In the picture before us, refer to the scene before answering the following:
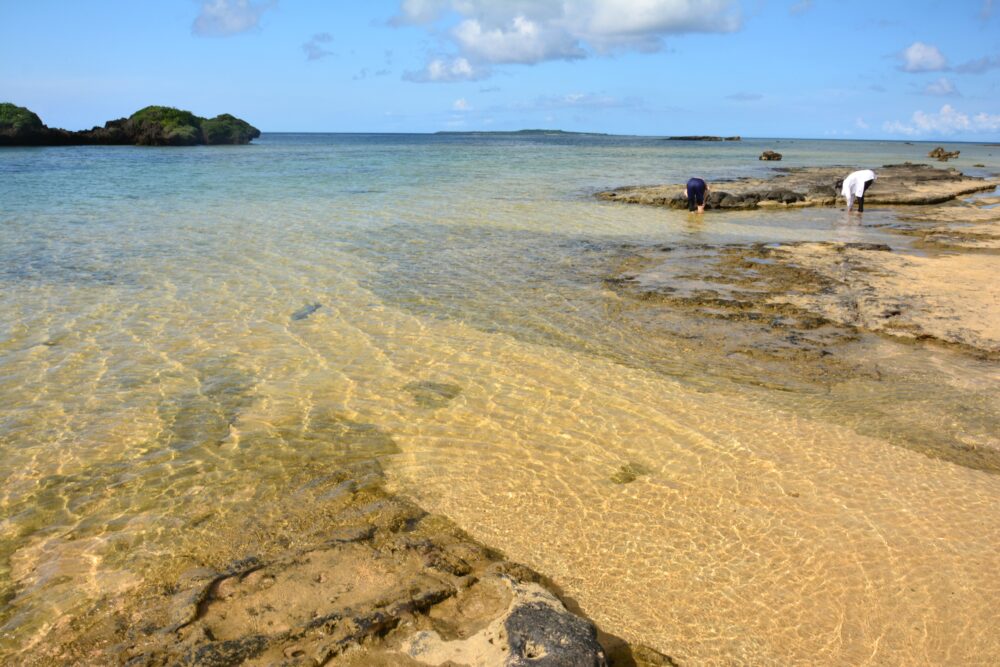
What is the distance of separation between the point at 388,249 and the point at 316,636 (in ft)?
32.9

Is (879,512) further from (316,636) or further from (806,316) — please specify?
(806,316)

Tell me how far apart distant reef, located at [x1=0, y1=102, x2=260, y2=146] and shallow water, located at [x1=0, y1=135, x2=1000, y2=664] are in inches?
2248

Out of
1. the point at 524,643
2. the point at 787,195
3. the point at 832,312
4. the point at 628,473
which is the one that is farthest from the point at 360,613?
the point at 787,195

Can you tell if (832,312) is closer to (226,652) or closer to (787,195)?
(226,652)

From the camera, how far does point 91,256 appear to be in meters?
11.2

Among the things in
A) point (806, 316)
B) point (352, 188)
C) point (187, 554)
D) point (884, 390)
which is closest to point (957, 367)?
point (884, 390)

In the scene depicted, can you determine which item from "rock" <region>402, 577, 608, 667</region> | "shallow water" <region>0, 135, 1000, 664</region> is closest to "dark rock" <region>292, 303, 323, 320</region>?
"shallow water" <region>0, 135, 1000, 664</region>

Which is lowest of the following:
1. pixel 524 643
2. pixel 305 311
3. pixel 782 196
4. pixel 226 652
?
pixel 226 652

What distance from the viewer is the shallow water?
3367 millimetres

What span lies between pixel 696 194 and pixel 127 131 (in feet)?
205

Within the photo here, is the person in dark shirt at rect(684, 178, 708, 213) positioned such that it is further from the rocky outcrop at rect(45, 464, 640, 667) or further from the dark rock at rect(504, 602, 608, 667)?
the dark rock at rect(504, 602, 608, 667)

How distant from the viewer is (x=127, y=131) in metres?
62.1

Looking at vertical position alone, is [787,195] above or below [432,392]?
above

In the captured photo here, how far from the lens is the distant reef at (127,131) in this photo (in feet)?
177
